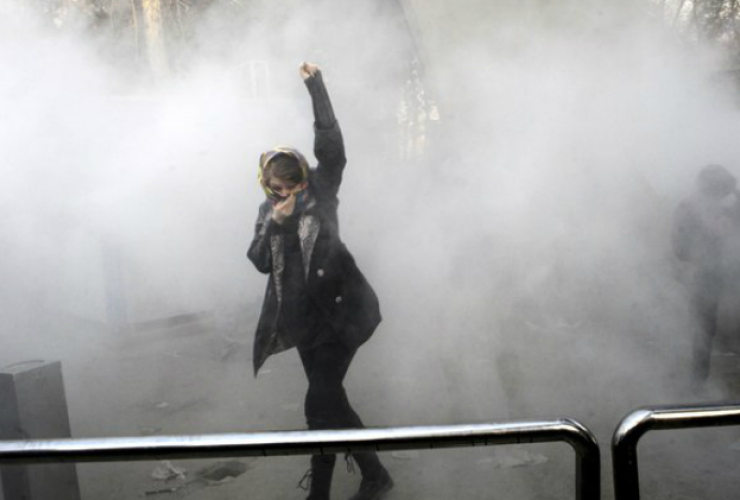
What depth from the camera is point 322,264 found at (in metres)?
2.40

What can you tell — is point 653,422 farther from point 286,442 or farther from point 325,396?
point 325,396

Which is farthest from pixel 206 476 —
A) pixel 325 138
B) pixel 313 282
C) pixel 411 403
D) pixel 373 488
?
pixel 325 138

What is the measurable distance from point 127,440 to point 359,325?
1382 millimetres

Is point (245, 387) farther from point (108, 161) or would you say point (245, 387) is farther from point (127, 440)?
point (127, 440)

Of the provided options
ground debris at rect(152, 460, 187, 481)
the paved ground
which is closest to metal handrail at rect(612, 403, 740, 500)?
the paved ground

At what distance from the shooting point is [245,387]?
4.07 metres

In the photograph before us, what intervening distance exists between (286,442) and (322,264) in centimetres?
130

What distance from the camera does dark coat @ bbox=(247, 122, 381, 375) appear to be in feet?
7.78

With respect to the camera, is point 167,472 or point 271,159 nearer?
point 271,159

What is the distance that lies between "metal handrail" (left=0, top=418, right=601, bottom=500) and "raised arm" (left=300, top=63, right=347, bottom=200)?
1.34 meters

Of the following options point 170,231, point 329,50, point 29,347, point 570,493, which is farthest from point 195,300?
point 570,493

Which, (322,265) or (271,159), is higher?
(271,159)

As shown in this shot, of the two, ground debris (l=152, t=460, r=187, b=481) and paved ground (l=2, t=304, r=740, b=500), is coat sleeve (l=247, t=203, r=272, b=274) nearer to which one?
paved ground (l=2, t=304, r=740, b=500)

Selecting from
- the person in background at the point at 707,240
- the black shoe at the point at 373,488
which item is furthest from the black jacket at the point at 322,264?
the person in background at the point at 707,240
